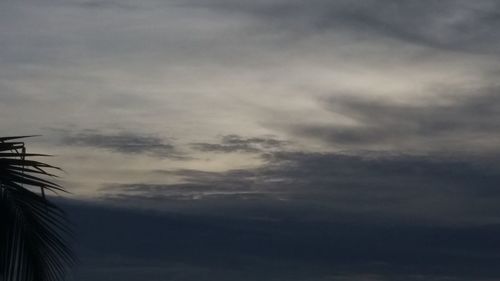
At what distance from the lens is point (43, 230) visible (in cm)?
3825

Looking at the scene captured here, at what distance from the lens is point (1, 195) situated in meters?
38.1

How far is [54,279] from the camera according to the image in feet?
125

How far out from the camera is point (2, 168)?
38094 millimetres

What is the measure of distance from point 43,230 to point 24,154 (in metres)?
0.78

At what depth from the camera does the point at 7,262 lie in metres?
38.0

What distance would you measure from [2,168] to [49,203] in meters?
0.58

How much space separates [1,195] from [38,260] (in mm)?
767

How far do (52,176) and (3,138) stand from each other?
0.64 meters

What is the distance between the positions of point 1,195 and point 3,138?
575 mm

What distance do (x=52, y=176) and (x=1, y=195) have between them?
0.55 meters

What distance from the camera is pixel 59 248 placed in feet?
126

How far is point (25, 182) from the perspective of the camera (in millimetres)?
38156

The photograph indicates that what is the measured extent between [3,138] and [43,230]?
1002 mm

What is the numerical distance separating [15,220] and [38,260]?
1.63ft
